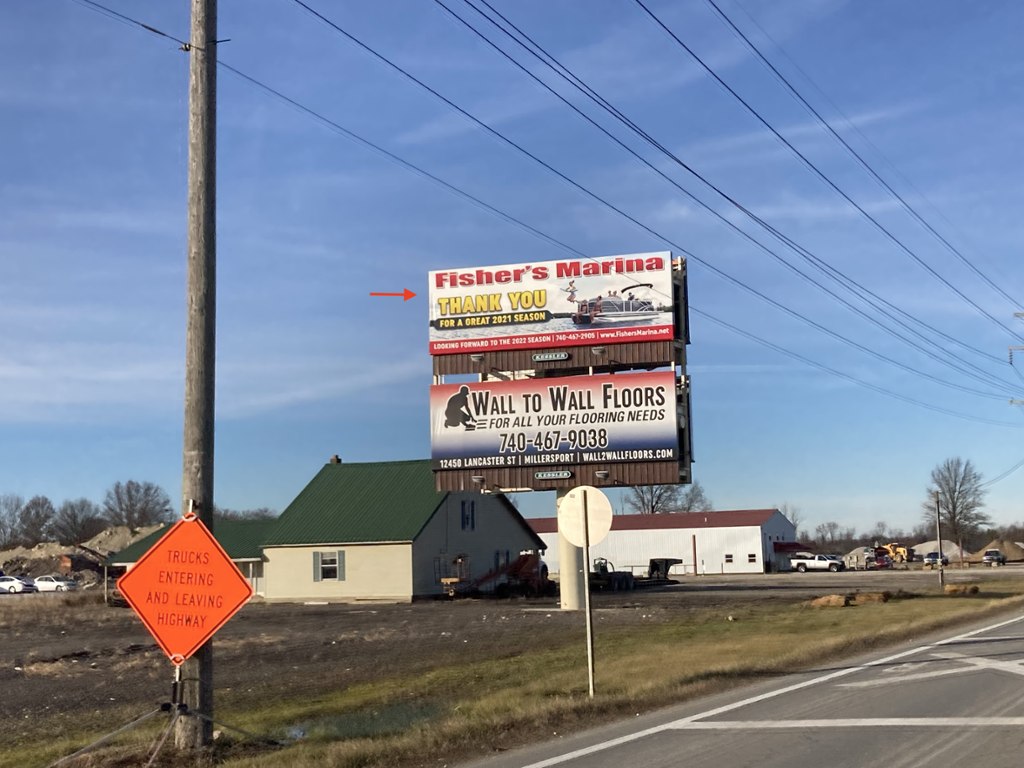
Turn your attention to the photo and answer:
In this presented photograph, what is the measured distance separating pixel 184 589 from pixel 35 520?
175m

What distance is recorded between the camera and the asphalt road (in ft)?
29.0

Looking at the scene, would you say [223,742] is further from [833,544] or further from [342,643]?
[833,544]

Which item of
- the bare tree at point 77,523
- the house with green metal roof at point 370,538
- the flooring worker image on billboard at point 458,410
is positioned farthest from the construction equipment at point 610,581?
the bare tree at point 77,523

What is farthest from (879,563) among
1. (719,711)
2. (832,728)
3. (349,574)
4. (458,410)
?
(832,728)

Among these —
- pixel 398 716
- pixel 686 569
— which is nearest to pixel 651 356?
pixel 398 716

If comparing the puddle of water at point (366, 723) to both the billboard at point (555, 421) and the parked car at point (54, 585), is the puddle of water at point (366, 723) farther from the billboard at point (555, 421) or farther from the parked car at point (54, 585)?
the parked car at point (54, 585)

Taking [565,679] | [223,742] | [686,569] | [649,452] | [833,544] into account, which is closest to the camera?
[223,742]

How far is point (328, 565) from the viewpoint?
48719 mm

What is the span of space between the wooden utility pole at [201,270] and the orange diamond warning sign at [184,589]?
34cm

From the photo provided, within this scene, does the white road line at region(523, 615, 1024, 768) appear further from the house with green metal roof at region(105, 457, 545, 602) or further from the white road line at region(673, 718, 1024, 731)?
the house with green metal roof at region(105, 457, 545, 602)

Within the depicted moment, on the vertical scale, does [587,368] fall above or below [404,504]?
above

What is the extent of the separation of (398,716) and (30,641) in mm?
18741

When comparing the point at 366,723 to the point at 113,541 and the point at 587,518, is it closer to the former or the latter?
the point at 587,518

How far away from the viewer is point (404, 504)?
49.6 metres
